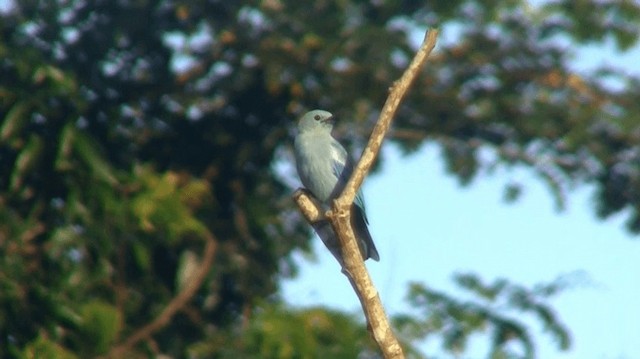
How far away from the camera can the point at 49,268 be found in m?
8.99

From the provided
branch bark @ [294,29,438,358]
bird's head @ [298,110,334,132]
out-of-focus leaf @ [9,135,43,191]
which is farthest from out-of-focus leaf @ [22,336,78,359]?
branch bark @ [294,29,438,358]

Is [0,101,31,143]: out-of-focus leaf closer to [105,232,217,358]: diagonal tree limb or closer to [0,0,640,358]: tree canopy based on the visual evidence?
[0,0,640,358]: tree canopy

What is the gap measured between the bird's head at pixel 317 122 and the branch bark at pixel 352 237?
2360 millimetres

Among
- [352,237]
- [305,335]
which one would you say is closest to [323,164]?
[352,237]

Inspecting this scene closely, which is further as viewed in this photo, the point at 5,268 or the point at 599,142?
the point at 599,142

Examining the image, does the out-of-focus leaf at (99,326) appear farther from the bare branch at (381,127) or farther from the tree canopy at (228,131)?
the bare branch at (381,127)

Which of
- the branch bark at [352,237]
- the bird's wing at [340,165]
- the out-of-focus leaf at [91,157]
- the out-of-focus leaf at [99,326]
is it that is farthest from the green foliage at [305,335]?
the branch bark at [352,237]

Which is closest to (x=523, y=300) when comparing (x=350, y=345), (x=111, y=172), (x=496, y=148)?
(x=496, y=148)

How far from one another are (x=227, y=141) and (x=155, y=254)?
38.9 inches

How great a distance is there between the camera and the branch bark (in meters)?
3.97

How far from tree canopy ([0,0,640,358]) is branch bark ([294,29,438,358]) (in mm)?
4431

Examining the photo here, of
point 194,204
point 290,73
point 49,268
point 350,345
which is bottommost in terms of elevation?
point 350,345

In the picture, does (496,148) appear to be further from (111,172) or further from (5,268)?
(5,268)

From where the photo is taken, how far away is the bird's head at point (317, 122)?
6.50 metres
